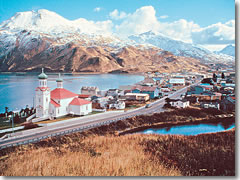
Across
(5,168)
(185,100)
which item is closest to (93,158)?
(5,168)

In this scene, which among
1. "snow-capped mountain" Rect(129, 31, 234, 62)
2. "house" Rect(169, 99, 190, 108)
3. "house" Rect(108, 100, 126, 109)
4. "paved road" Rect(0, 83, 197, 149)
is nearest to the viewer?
"paved road" Rect(0, 83, 197, 149)

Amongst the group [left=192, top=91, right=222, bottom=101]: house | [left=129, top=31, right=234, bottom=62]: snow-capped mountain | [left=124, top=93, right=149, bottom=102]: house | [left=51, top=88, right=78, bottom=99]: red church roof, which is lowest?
[left=124, top=93, right=149, bottom=102]: house

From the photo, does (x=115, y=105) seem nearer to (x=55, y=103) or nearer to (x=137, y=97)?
(x=137, y=97)

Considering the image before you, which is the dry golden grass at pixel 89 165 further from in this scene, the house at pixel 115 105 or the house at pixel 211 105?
the house at pixel 115 105

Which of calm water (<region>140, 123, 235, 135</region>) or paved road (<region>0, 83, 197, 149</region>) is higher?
paved road (<region>0, 83, 197, 149</region>)

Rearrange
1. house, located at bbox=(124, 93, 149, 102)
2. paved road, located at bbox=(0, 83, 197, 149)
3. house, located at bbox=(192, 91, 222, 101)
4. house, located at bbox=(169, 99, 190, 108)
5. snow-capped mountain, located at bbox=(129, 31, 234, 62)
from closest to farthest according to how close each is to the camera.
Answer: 1. paved road, located at bbox=(0, 83, 197, 149)
2. house, located at bbox=(192, 91, 222, 101)
3. house, located at bbox=(169, 99, 190, 108)
4. house, located at bbox=(124, 93, 149, 102)
5. snow-capped mountain, located at bbox=(129, 31, 234, 62)

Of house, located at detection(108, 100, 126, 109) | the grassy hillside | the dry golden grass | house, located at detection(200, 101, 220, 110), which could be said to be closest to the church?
house, located at detection(108, 100, 126, 109)

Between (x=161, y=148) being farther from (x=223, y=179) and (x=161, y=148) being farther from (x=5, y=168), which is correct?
(x=5, y=168)

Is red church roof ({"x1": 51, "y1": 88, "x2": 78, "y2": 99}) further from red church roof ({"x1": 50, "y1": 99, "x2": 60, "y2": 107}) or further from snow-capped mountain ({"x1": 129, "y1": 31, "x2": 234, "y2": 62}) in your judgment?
snow-capped mountain ({"x1": 129, "y1": 31, "x2": 234, "y2": 62})
